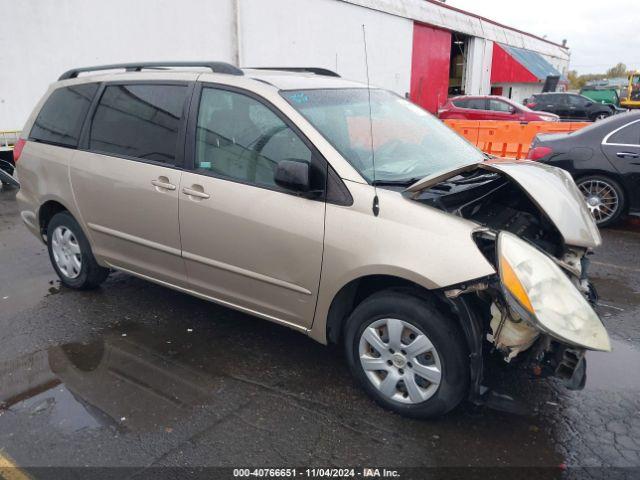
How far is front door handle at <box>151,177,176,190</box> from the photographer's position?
3.69m

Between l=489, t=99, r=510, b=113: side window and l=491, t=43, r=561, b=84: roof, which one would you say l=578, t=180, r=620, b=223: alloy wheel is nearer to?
l=489, t=99, r=510, b=113: side window

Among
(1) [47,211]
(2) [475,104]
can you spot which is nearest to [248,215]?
(1) [47,211]

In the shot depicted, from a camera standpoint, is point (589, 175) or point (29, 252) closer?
point (29, 252)

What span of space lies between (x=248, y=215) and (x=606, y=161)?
17.8 ft

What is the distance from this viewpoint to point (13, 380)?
3.46m

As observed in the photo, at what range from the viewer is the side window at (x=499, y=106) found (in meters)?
17.7

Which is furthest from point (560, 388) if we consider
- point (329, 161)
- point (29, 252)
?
point (29, 252)

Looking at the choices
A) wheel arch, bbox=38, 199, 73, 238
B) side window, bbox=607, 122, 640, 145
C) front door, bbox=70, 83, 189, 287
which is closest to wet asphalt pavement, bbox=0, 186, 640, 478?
front door, bbox=70, 83, 189, 287

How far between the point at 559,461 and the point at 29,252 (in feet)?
18.6

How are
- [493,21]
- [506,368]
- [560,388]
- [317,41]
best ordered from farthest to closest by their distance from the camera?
[493,21], [317,41], [560,388], [506,368]

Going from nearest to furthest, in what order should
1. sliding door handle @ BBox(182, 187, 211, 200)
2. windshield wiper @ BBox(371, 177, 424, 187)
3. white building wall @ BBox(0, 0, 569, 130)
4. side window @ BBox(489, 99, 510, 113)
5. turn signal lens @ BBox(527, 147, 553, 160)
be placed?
windshield wiper @ BBox(371, 177, 424, 187) → sliding door handle @ BBox(182, 187, 211, 200) → turn signal lens @ BBox(527, 147, 553, 160) → white building wall @ BBox(0, 0, 569, 130) → side window @ BBox(489, 99, 510, 113)

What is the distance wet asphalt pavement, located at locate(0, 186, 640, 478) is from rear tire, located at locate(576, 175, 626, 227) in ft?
9.35

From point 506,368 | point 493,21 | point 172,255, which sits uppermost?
point 493,21

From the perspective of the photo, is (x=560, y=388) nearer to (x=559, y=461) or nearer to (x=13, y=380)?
(x=559, y=461)
